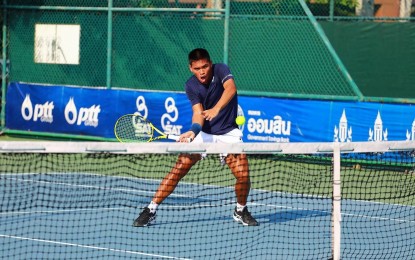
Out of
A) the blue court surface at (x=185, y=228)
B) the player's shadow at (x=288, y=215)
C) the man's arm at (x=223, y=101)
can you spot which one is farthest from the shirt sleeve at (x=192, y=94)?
the player's shadow at (x=288, y=215)

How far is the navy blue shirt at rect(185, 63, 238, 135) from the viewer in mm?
9398

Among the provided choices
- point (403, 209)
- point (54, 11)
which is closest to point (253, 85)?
point (54, 11)

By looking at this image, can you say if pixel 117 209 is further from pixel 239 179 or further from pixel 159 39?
pixel 159 39

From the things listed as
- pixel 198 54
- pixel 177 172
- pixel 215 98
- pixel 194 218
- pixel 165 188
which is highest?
pixel 198 54

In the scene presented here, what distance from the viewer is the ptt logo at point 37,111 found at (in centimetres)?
1703

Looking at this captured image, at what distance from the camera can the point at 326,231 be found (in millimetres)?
9297

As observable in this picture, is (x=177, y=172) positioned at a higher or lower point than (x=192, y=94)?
lower

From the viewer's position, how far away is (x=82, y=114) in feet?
54.7

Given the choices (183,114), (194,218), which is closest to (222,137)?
(194,218)

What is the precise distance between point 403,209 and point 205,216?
7.27 feet

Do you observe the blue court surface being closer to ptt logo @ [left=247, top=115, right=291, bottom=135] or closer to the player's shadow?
the player's shadow

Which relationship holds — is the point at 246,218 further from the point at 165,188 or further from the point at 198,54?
the point at 198,54

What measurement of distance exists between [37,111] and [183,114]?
3.06 meters

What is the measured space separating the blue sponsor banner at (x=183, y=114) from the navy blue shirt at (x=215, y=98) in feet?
14.8
